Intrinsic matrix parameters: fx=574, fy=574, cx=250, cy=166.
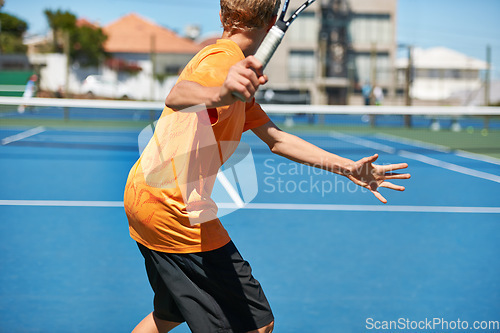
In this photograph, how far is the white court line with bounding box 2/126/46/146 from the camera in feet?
44.6

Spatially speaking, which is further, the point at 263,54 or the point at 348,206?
the point at 348,206

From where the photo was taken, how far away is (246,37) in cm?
197

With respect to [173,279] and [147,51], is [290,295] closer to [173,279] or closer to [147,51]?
[173,279]

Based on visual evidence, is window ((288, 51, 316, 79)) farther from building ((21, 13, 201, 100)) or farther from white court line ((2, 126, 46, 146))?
white court line ((2, 126, 46, 146))

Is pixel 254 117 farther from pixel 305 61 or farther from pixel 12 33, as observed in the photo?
pixel 12 33

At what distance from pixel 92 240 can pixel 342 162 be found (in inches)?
125

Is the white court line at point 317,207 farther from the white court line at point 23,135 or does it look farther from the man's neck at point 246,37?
the white court line at point 23,135

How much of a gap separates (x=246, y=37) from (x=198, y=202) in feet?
1.96

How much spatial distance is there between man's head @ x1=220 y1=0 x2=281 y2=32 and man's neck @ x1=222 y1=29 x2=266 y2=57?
2 centimetres

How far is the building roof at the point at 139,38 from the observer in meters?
51.2

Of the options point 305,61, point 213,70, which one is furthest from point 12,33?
point 213,70

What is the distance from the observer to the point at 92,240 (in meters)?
4.98

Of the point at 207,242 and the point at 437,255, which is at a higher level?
the point at 207,242

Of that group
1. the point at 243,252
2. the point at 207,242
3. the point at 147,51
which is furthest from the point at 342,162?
the point at 147,51
